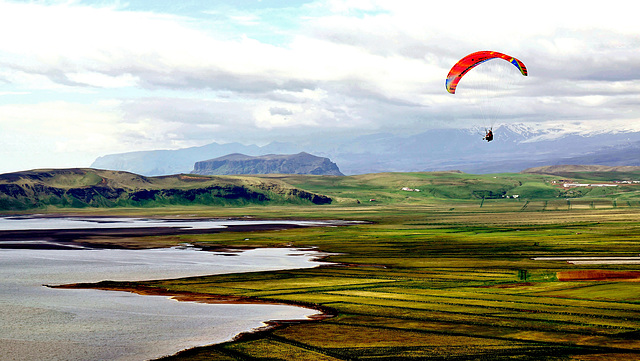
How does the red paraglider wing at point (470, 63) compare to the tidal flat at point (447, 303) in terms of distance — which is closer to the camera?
the tidal flat at point (447, 303)

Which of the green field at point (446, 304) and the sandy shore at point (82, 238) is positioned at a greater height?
the green field at point (446, 304)

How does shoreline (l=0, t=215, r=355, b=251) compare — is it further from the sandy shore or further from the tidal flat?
the tidal flat

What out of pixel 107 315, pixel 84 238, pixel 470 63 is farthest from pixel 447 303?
pixel 84 238

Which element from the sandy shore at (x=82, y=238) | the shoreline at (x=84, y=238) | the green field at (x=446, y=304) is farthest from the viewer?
the sandy shore at (x=82, y=238)

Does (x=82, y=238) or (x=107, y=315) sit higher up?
(x=107, y=315)

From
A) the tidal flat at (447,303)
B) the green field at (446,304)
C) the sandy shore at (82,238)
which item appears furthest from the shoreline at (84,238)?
the tidal flat at (447,303)

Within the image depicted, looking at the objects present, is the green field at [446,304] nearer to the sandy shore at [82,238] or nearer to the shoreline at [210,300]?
the shoreline at [210,300]

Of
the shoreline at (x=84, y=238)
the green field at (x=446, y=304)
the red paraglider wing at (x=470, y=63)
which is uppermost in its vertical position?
the red paraglider wing at (x=470, y=63)

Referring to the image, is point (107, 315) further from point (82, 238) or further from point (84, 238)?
point (82, 238)

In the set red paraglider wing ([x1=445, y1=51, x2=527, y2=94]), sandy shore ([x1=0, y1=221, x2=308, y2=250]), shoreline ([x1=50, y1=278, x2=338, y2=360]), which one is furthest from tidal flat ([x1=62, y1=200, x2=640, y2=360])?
sandy shore ([x1=0, y1=221, x2=308, y2=250])
